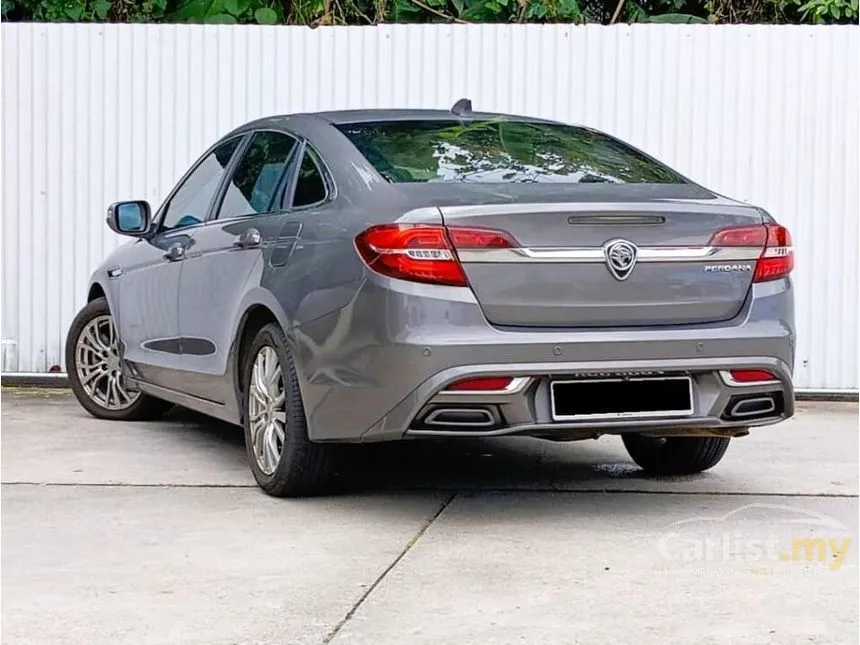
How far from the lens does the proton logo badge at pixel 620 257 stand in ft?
16.7

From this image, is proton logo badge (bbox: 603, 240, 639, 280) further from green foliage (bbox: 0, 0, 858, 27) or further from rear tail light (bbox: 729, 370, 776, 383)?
green foliage (bbox: 0, 0, 858, 27)

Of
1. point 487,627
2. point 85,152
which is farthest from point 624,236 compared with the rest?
point 85,152

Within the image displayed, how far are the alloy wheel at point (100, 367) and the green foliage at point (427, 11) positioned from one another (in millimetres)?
3018

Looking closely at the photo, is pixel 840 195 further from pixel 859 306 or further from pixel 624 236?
pixel 624 236

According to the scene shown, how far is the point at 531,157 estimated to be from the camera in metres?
5.76

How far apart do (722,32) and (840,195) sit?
125cm

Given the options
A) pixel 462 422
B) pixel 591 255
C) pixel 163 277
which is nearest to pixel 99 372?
pixel 163 277

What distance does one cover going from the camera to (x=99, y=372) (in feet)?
26.5

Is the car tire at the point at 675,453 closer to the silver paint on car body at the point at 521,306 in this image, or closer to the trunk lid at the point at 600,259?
the silver paint on car body at the point at 521,306

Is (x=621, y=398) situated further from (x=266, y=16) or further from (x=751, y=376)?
(x=266, y=16)

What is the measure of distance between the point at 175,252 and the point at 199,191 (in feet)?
1.19

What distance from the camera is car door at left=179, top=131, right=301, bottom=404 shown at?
5.91m

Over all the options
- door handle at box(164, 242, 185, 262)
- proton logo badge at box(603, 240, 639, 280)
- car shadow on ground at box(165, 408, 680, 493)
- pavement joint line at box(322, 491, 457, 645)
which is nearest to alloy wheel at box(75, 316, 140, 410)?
car shadow on ground at box(165, 408, 680, 493)

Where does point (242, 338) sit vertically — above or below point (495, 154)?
below
